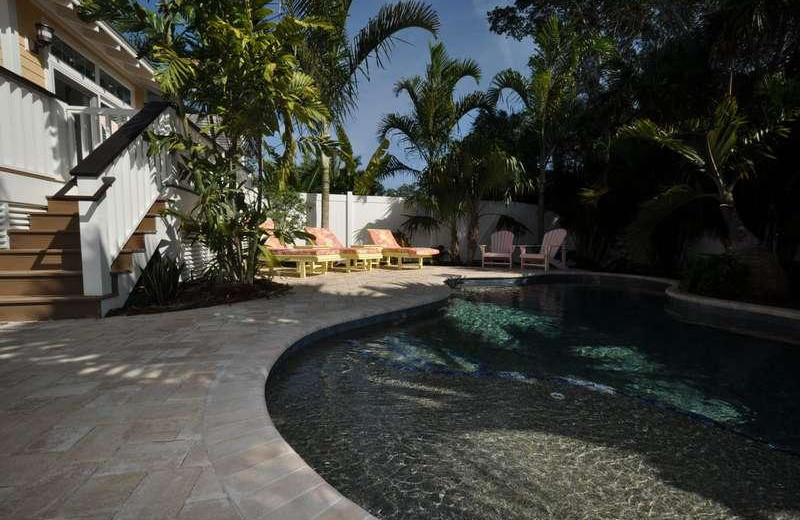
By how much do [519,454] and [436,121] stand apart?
10.6 meters

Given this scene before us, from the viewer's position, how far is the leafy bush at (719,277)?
6.09 m

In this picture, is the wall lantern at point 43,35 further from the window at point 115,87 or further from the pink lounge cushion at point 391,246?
the pink lounge cushion at point 391,246

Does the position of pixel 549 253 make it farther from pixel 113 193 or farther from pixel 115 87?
pixel 115 87

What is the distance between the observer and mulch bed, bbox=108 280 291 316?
15.5 feet

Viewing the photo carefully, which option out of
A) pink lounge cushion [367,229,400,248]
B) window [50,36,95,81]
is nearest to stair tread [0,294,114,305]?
window [50,36,95,81]

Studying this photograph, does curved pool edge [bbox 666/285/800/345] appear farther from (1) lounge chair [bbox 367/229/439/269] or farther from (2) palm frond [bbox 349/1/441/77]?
(2) palm frond [bbox 349/1/441/77]

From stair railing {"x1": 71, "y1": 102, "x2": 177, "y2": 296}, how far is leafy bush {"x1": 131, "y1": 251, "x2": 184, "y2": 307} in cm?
51

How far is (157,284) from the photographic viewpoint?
16.3 ft

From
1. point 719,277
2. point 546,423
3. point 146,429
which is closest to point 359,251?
point 719,277

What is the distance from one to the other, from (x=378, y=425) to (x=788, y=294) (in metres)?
6.86

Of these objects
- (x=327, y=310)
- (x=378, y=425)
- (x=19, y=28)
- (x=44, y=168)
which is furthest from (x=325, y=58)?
(x=378, y=425)

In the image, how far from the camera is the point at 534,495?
1.81 m

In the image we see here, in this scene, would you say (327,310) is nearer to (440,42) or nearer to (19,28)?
(19,28)

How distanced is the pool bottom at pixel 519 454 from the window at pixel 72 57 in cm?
700
